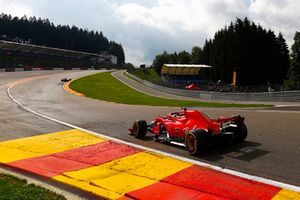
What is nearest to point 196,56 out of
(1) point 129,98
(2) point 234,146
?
(1) point 129,98

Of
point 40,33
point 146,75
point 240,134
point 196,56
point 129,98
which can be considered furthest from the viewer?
point 40,33

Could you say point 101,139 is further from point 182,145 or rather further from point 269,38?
point 269,38

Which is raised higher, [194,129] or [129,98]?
[194,129]

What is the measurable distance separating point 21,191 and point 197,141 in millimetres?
4276

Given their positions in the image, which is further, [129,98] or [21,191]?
[129,98]

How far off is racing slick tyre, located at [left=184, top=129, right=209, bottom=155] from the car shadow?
21cm

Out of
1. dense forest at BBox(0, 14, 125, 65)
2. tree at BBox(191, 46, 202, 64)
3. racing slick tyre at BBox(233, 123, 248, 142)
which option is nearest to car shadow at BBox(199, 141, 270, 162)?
racing slick tyre at BBox(233, 123, 248, 142)

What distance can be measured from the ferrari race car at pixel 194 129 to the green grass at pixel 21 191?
3.91 m

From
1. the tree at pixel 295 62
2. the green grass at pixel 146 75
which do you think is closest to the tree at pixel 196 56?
the green grass at pixel 146 75

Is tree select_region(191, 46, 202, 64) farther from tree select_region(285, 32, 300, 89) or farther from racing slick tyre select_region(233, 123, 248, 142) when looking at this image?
racing slick tyre select_region(233, 123, 248, 142)

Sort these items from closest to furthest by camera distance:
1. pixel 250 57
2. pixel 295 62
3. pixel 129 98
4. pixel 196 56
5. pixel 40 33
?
pixel 129 98 → pixel 295 62 → pixel 250 57 → pixel 196 56 → pixel 40 33

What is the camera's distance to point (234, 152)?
1001 cm

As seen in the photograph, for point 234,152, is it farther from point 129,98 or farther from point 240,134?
point 129,98

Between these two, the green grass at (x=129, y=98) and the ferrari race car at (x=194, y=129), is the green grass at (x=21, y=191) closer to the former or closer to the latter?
the ferrari race car at (x=194, y=129)
